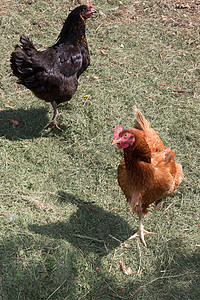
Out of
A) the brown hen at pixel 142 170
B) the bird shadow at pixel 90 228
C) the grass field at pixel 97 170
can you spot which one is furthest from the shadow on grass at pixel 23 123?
the brown hen at pixel 142 170

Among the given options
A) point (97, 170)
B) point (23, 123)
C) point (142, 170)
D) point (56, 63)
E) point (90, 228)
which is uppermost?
point (56, 63)

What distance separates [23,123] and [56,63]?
1.18 meters

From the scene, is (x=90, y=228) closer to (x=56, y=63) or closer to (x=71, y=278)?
(x=71, y=278)

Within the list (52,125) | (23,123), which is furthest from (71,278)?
(23,123)

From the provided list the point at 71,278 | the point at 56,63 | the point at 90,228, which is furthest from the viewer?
the point at 56,63

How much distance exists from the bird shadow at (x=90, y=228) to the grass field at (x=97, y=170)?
13mm

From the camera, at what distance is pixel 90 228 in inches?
135

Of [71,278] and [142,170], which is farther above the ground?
[142,170]

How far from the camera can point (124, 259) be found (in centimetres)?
324

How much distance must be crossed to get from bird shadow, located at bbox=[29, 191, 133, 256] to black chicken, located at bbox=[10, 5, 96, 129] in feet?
5.13

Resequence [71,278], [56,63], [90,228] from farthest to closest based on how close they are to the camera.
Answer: [56,63]
[90,228]
[71,278]

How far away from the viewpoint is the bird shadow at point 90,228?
321 centimetres

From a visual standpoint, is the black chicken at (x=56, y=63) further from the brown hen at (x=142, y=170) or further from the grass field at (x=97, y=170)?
the brown hen at (x=142, y=170)

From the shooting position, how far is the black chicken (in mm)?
3906
